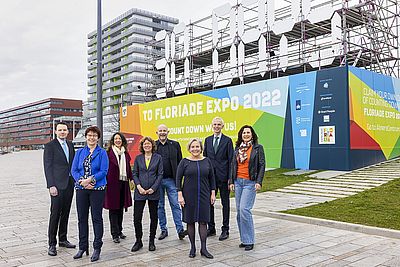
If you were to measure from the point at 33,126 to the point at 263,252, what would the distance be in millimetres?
120883

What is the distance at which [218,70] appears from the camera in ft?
78.6

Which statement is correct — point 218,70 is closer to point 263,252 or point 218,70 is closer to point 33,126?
point 263,252

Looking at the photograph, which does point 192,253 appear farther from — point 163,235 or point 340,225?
point 340,225

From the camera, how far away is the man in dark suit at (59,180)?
5.16m

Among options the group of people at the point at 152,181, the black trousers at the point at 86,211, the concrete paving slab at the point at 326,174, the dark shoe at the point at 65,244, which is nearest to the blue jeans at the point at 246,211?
the group of people at the point at 152,181

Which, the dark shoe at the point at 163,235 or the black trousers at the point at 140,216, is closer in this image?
the black trousers at the point at 140,216

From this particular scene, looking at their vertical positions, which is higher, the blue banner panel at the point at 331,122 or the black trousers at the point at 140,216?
the blue banner panel at the point at 331,122

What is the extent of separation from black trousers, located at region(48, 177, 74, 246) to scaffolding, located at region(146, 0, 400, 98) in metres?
14.0

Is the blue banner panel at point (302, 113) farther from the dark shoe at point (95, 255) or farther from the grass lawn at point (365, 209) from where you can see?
the dark shoe at point (95, 255)

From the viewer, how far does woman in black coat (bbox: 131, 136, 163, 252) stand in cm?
521

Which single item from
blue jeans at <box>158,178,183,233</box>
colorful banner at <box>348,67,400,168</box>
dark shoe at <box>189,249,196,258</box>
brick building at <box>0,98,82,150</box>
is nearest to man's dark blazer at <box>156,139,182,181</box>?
blue jeans at <box>158,178,183,233</box>

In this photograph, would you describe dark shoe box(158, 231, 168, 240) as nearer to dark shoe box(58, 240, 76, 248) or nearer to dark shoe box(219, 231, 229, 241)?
dark shoe box(219, 231, 229, 241)

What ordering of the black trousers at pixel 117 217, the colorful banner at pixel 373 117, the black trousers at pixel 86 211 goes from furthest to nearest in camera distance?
the colorful banner at pixel 373 117
the black trousers at pixel 117 217
the black trousers at pixel 86 211

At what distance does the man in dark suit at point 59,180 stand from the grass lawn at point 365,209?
431cm
